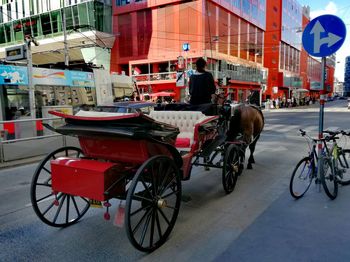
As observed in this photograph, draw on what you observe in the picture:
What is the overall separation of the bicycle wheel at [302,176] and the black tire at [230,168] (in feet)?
3.16

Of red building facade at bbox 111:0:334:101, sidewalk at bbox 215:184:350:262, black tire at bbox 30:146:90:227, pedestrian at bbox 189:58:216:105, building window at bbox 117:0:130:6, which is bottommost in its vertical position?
sidewalk at bbox 215:184:350:262

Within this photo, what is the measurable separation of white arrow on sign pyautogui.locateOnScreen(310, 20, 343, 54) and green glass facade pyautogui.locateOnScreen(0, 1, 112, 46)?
118 ft

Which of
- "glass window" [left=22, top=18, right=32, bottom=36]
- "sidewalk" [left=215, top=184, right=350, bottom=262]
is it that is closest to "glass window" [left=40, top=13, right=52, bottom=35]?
"glass window" [left=22, top=18, right=32, bottom=36]

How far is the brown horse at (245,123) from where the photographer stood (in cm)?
645

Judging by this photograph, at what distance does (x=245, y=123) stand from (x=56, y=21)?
42.9 meters

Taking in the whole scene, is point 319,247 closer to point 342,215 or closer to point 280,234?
point 280,234

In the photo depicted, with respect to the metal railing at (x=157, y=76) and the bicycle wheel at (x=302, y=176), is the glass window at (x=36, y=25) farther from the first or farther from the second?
the bicycle wheel at (x=302, y=176)

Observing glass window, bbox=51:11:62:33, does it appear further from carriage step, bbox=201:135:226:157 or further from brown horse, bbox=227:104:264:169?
carriage step, bbox=201:135:226:157

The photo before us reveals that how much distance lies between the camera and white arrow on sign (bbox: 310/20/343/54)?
4820 mm

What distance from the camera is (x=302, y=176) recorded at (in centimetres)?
502

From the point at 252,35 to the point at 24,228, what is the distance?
5376cm

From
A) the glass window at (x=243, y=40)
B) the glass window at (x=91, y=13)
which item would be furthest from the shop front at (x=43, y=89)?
the glass window at (x=243, y=40)

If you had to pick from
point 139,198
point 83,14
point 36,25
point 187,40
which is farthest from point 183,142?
point 36,25

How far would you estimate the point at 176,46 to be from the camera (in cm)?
3944
